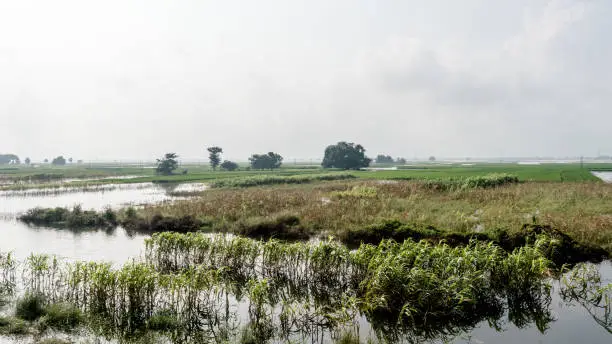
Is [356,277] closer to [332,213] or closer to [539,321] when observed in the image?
[539,321]

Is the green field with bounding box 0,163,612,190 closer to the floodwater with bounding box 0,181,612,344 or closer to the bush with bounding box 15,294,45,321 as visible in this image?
the floodwater with bounding box 0,181,612,344

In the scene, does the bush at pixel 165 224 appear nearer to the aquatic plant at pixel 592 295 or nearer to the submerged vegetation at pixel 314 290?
the submerged vegetation at pixel 314 290

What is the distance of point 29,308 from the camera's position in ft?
31.6

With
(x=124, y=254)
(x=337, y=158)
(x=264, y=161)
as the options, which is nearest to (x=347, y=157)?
(x=337, y=158)

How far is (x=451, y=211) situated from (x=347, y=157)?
80101mm

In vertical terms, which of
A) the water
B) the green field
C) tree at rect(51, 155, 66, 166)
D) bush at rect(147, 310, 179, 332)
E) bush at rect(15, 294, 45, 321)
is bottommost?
the water

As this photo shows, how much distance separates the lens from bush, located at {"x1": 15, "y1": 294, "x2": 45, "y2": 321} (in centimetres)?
944

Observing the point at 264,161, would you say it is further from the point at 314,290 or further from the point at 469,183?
the point at 314,290

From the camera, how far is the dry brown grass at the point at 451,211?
1861cm

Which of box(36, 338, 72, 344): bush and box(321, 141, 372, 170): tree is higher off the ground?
box(321, 141, 372, 170): tree

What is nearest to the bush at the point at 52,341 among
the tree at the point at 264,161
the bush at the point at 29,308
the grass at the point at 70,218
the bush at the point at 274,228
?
the bush at the point at 29,308

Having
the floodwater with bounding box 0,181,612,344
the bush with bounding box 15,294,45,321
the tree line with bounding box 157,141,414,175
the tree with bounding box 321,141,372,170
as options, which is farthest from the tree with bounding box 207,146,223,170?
the bush with bounding box 15,294,45,321

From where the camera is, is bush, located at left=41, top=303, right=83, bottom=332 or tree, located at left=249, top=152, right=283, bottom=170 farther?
tree, located at left=249, top=152, right=283, bottom=170

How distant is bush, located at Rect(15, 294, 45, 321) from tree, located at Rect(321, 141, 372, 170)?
95.5 m
